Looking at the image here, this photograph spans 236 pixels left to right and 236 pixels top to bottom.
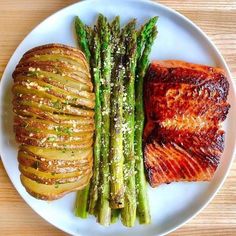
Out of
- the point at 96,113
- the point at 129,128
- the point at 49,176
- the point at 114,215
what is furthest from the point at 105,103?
the point at 114,215

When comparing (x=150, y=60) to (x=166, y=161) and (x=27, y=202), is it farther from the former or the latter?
(x=27, y=202)

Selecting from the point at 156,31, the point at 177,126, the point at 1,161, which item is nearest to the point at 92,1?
the point at 156,31

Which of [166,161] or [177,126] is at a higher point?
[177,126]

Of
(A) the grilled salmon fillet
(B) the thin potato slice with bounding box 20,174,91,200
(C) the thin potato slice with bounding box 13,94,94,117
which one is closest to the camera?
(C) the thin potato slice with bounding box 13,94,94,117

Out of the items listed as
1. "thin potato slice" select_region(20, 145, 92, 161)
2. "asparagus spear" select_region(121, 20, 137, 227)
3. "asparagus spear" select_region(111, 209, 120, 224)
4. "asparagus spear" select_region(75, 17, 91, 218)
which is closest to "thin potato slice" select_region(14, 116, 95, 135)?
"thin potato slice" select_region(20, 145, 92, 161)

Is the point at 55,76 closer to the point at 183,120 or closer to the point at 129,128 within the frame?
the point at 129,128

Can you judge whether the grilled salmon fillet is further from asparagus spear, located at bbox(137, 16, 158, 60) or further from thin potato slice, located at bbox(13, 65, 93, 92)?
thin potato slice, located at bbox(13, 65, 93, 92)

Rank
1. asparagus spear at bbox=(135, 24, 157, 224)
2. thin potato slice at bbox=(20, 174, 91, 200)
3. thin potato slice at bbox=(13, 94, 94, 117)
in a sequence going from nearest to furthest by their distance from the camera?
thin potato slice at bbox=(13, 94, 94, 117) → thin potato slice at bbox=(20, 174, 91, 200) → asparagus spear at bbox=(135, 24, 157, 224)
